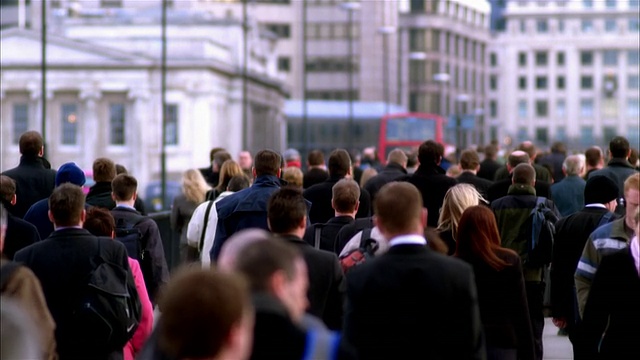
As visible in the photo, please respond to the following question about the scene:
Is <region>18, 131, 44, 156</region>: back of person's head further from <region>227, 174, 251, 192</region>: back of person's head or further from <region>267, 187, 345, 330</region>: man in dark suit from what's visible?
<region>267, 187, 345, 330</region>: man in dark suit

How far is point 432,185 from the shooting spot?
43.4ft

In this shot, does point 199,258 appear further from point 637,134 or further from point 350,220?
point 637,134

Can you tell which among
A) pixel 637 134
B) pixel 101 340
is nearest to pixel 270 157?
pixel 101 340

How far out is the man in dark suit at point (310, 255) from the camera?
7.44 m

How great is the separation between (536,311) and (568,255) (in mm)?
587

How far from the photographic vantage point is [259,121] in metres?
95.1

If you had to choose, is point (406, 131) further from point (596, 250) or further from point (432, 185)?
point (596, 250)

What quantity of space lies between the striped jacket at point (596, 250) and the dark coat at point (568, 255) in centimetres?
156

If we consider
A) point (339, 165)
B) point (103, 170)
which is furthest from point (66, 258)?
point (339, 165)

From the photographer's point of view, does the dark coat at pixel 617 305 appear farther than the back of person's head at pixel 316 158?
No

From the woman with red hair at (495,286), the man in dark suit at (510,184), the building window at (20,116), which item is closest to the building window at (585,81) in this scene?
the building window at (20,116)

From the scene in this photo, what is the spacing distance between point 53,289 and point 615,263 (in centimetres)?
300

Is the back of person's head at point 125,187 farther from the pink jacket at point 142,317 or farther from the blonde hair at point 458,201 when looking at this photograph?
the blonde hair at point 458,201

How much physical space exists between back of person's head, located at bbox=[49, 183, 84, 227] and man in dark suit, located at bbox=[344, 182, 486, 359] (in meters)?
2.29
